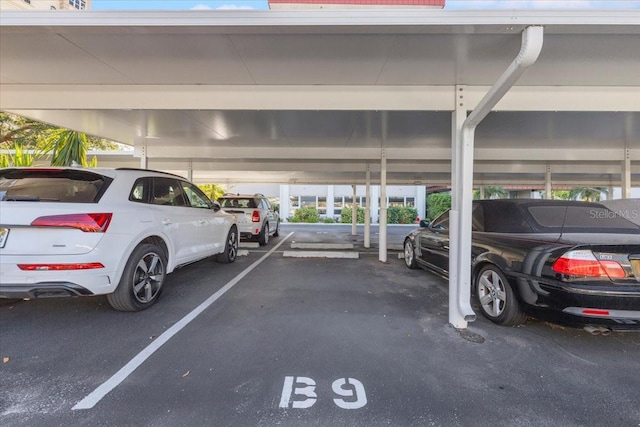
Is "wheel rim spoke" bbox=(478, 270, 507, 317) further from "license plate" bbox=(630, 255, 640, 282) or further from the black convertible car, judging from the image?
"license plate" bbox=(630, 255, 640, 282)

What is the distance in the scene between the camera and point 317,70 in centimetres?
374

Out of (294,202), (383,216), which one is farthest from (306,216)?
(383,216)

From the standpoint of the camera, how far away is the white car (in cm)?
285

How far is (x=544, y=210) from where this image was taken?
3838 millimetres

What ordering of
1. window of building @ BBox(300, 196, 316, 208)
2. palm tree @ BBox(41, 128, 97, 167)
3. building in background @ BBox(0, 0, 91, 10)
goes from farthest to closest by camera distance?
window of building @ BBox(300, 196, 316, 208) < building in background @ BBox(0, 0, 91, 10) < palm tree @ BBox(41, 128, 97, 167)

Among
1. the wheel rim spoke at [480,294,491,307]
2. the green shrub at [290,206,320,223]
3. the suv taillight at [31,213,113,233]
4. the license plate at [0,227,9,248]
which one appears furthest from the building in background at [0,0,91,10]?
the wheel rim spoke at [480,294,491,307]

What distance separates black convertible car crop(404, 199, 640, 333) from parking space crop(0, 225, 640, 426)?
0.40m

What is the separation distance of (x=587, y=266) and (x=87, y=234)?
483cm

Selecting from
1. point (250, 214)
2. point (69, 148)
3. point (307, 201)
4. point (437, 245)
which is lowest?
point (437, 245)

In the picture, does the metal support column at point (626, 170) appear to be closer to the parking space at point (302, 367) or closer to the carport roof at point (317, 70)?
the carport roof at point (317, 70)

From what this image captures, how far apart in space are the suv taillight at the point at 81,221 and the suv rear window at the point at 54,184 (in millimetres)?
233

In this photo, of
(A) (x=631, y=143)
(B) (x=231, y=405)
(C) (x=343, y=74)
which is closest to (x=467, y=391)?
(B) (x=231, y=405)

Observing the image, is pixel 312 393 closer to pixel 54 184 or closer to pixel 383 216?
pixel 54 184

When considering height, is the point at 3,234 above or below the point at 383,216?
below
